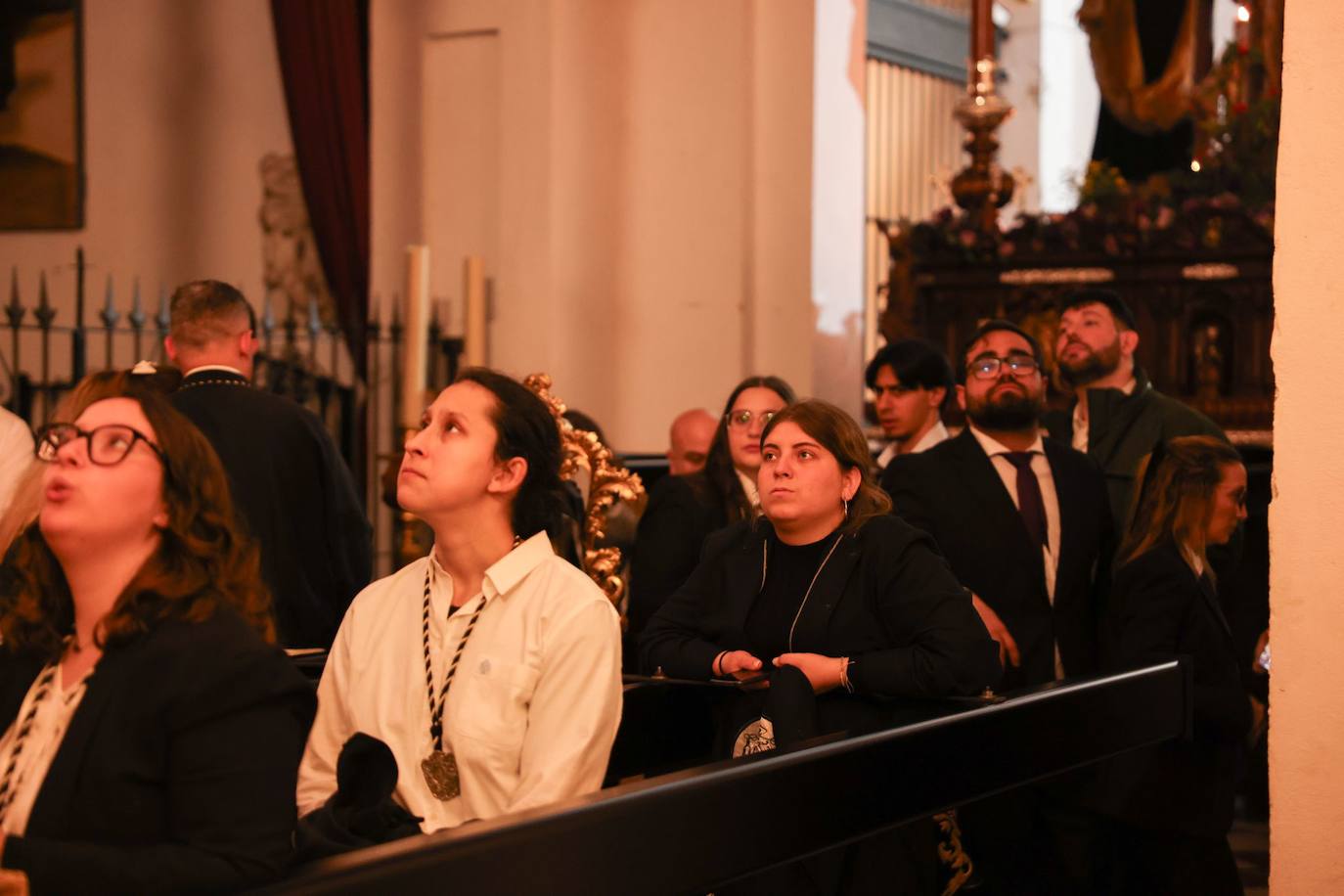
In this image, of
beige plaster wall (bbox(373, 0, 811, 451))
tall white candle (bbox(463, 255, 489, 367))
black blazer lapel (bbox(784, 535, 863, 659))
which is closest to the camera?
black blazer lapel (bbox(784, 535, 863, 659))

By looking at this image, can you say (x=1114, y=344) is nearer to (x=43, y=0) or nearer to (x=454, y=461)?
(x=454, y=461)

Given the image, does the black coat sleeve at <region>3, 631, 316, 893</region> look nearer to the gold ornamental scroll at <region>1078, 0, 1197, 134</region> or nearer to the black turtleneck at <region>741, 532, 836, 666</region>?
the black turtleneck at <region>741, 532, 836, 666</region>

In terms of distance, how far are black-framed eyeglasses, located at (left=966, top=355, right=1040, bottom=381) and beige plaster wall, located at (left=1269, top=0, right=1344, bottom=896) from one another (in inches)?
68.6

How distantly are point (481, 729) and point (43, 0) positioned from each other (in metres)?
9.66

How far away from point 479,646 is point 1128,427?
324 cm

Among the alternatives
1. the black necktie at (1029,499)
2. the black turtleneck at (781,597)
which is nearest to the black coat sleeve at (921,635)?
the black turtleneck at (781,597)

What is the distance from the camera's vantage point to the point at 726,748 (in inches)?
143

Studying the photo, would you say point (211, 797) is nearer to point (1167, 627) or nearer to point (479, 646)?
point (479, 646)

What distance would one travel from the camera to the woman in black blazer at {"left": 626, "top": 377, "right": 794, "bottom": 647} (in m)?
4.88

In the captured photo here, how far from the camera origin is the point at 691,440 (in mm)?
5922

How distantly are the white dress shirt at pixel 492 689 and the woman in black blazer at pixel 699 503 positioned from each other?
6.06ft

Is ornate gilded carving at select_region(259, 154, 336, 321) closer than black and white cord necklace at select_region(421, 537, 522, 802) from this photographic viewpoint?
No

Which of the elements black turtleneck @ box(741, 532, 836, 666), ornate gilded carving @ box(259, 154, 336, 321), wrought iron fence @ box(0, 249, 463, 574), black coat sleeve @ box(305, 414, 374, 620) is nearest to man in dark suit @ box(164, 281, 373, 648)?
black coat sleeve @ box(305, 414, 374, 620)

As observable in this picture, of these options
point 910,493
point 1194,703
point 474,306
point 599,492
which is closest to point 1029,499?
point 910,493
